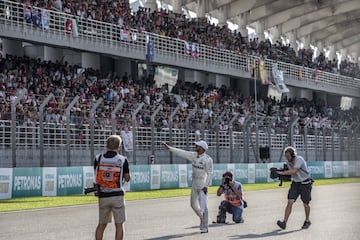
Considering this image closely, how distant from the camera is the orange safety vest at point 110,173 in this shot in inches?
385

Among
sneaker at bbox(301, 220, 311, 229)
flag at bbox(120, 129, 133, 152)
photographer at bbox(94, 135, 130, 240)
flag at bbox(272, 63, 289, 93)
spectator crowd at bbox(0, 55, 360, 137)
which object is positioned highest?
flag at bbox(272, 63, 289, 93)

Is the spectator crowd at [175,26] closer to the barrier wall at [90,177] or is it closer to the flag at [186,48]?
the flag at [186,48]

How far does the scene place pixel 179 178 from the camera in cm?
2992

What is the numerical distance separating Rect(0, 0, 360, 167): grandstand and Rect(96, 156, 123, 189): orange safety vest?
8.59 m

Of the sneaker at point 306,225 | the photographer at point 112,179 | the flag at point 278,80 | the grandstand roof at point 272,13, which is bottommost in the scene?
the sneaker at point 306,225

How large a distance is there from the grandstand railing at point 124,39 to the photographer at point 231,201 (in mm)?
11737

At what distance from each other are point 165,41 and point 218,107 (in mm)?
4252

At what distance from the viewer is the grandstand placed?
25031 millimetres

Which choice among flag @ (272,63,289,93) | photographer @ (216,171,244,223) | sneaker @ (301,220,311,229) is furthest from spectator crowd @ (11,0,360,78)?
sneaker @ (301,220,311,229)

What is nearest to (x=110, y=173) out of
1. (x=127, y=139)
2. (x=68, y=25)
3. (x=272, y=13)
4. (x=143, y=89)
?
(x=127, y=139)

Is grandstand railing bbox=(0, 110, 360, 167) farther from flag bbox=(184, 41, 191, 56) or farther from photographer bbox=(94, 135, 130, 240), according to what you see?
photographer bbox=(94, 135, 130, 240)

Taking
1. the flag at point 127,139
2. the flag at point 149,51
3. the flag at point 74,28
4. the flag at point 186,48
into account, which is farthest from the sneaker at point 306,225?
the flag at point 186,48

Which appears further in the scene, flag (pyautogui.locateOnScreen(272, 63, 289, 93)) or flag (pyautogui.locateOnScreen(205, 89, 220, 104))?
flag (pyautogui.locateOnScreen(272, 63, 289, 93))

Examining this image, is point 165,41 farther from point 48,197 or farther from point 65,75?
point 48,197
